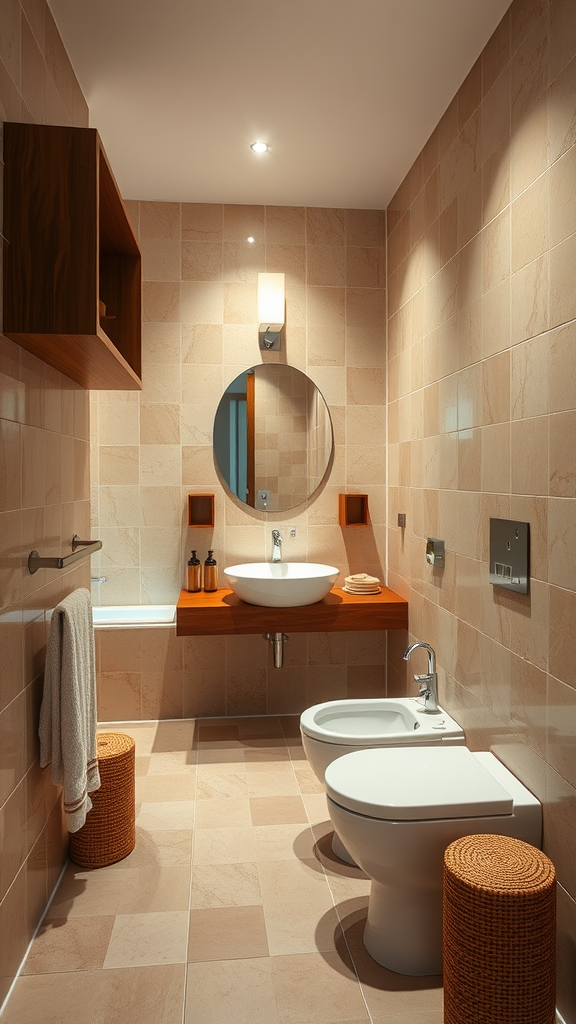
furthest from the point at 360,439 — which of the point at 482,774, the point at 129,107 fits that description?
the point at 482,774

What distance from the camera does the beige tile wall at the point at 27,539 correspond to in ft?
5.39

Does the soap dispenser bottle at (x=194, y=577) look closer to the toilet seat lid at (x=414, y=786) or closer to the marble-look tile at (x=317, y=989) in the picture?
the toilet seat lid at (x=414, y=786)

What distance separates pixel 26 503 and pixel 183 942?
124cm

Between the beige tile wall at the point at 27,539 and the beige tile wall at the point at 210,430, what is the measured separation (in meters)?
1.29

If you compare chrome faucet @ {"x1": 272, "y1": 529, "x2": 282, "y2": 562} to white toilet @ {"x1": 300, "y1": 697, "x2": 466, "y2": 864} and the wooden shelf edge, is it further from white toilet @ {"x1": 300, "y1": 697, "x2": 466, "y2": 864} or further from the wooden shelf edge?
the wooden shelf edge

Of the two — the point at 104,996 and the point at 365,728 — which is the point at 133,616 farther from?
the point at 104,996

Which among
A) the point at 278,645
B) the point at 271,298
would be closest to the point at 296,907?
the point at 278,645

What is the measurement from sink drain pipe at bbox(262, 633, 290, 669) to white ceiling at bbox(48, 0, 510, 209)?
2109 mm

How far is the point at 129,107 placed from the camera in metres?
2.62

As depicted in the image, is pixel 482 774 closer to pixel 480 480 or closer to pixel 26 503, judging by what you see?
pixel 480 480

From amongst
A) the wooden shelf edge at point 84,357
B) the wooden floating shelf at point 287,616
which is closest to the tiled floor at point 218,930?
the wooden floating shelf at point 287,616

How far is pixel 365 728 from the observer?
264cm

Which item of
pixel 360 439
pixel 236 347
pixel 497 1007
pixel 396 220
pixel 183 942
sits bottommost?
pixel 183 942

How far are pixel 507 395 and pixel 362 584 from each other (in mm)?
1551
